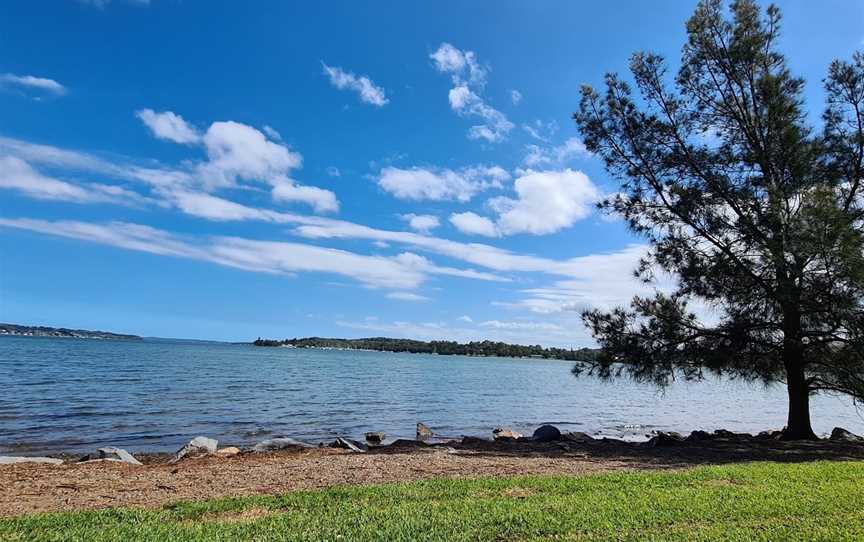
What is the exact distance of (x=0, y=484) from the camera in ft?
28.7

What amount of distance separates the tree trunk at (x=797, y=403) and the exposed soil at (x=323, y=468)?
1.61ft

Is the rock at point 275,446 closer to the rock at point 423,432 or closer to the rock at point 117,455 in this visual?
the rock at point 117,455

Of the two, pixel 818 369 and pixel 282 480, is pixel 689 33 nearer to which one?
pixel 818 369

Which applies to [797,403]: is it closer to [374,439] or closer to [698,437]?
[698,437]

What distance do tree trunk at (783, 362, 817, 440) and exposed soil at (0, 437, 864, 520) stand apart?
1.61 ft

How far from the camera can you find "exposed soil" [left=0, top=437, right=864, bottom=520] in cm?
799

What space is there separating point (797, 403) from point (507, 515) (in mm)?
12160

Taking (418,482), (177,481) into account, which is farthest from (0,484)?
(418,482)

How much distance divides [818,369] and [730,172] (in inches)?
215

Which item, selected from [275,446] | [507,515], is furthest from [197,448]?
[507,515]

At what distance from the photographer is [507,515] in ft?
20.8

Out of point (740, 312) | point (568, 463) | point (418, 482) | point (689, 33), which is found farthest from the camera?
point (689, 33)

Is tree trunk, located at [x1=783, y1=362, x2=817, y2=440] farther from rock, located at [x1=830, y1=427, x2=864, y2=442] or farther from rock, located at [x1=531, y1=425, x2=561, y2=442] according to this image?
rock, located at [x1=531, y1=425, x2=561, y2=442]

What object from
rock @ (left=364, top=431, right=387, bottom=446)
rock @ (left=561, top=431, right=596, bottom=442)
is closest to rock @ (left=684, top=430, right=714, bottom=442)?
rock @ (left=561, top=431, right=596, bottom=442)
